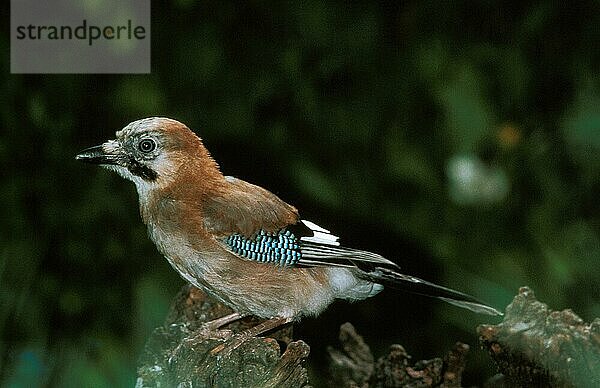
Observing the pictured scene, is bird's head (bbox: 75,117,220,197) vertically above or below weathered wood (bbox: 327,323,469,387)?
above

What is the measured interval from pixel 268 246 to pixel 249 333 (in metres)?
0.23

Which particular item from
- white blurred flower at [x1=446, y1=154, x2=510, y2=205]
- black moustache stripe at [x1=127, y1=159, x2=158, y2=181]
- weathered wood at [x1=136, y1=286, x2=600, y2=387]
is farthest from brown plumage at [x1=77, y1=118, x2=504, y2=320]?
white blurred flower at [x1=446, y1=154, x2=510, y2=205]

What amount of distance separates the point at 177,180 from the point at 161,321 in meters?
0.71

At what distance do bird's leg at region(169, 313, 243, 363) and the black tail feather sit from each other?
1.31ft

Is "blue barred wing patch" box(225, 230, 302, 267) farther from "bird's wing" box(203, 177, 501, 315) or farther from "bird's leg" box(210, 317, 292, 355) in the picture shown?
"bird's leg" box(210, 317, 292, 355)

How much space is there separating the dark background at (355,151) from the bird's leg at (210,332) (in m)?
1.07

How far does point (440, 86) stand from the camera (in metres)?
4.26

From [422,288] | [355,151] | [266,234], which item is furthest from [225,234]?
[355,151]

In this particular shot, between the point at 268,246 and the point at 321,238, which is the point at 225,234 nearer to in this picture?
the point at 268,246

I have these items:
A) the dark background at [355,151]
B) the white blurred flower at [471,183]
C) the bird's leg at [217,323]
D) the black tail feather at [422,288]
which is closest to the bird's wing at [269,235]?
the black tail feather at [422,288]

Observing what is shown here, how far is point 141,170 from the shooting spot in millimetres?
2646

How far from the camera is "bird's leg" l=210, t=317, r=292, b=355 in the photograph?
8.34ft

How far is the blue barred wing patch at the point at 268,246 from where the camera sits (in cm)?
269

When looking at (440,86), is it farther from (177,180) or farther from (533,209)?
(177,180)
